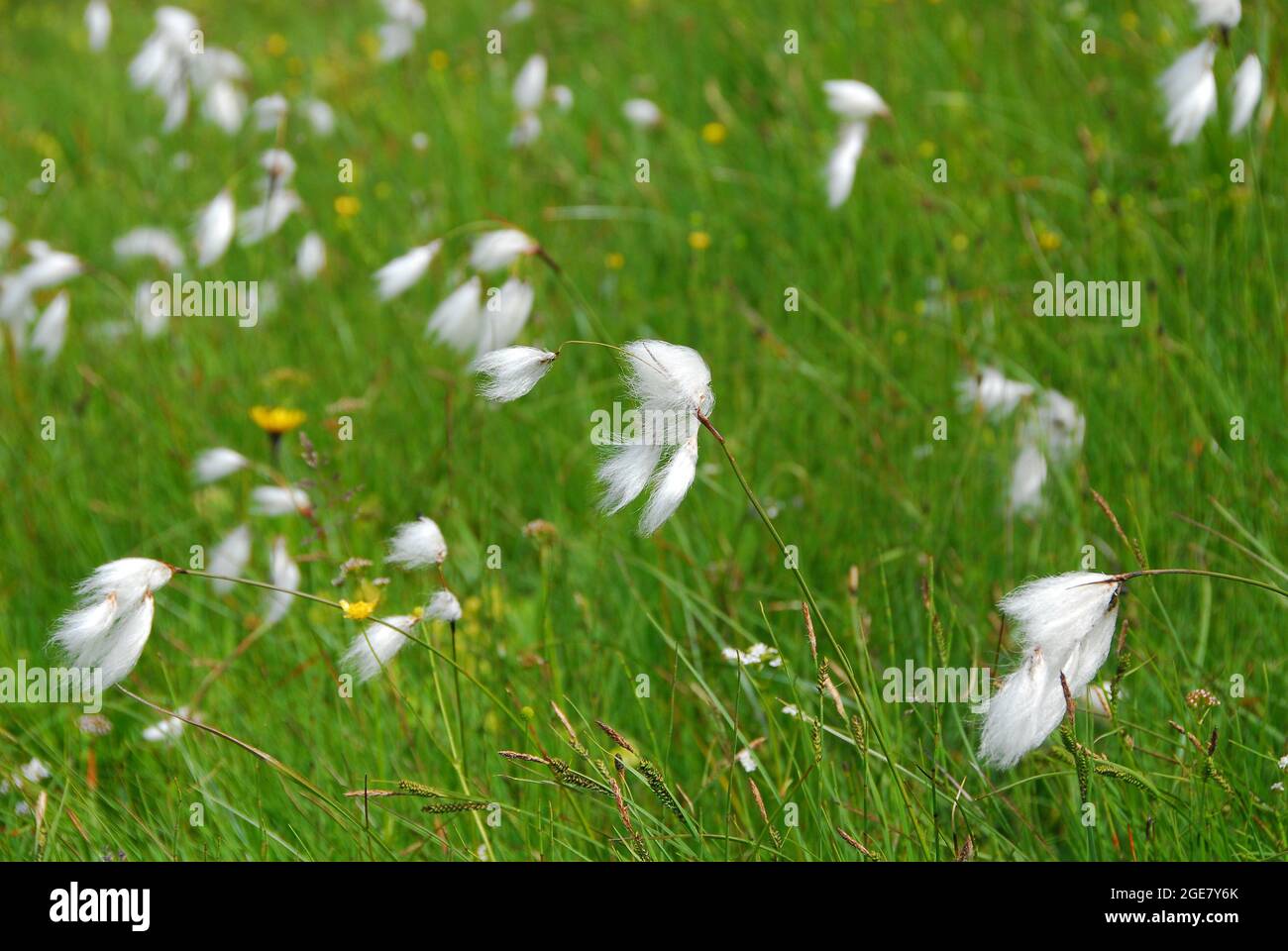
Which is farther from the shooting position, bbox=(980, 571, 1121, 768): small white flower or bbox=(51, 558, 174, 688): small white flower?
bbox=(51, 558, 174, 688): small white flower

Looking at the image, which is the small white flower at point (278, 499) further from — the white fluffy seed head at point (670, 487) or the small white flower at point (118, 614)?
the white fluffy seed head at point (670, 487)

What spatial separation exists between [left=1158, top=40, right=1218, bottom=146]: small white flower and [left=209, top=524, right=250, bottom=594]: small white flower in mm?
2430

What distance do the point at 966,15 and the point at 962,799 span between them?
394 centimetres

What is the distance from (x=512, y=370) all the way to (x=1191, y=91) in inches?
77.6

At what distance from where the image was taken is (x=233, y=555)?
9.38 ft

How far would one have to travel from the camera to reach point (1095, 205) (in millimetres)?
3461

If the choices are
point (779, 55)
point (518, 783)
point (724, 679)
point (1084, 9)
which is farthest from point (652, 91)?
point (518, 783)

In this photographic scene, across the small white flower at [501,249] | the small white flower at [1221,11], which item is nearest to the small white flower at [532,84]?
the small white flower at [501,249]

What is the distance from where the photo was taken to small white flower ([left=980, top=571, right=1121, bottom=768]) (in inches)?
55.2

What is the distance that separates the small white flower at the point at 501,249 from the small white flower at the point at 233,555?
955mm
